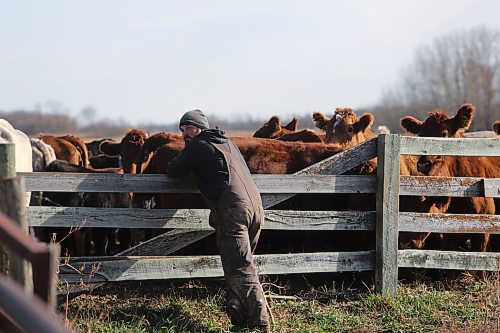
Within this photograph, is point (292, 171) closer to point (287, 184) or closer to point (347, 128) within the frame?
point (287, 184)

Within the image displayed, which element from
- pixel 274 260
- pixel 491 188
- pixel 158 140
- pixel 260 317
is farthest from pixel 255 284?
pixel 158 140

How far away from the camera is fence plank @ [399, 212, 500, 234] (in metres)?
7.49

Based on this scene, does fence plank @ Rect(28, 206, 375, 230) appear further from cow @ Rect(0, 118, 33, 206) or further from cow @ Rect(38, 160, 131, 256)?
cow @ Rect(0, 118, 33, 206)

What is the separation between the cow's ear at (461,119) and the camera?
33.1ft

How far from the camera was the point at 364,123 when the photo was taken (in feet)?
40.1

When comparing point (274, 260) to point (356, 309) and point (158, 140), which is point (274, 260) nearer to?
point (356, 309)

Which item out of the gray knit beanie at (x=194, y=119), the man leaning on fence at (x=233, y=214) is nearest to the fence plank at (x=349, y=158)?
the man leaning on fence at (x=233, y=214)

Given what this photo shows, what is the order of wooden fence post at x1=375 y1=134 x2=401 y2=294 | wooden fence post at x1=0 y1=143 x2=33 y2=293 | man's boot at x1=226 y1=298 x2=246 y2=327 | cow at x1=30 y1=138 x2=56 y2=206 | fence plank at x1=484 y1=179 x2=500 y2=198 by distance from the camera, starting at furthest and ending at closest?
cow at x1=30 y1=138 x2=56 y2=206, fence plank at x1=484 y1=179 x2=500 y2=198, wooden fence post at x1=375 y1=134 x2=401 y2=294, man's boot at x1=226 y1=298 x2=246 y2=327, wooden fence post at x1=0 y1=143 x2=33 y2=293

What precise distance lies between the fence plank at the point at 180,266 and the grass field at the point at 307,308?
25 centimetres

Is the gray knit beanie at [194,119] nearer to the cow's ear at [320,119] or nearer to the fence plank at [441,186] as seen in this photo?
the fence plank at [441,186]

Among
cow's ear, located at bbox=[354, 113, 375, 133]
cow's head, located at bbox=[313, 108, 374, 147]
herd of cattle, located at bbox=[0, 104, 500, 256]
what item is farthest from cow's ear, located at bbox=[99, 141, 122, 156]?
cow's ear, located at bbox=[354, 113, 375, 133]

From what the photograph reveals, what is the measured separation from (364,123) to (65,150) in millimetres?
6264

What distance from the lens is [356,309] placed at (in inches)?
281

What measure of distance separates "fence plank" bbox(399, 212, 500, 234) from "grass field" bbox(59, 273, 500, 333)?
561 mm
